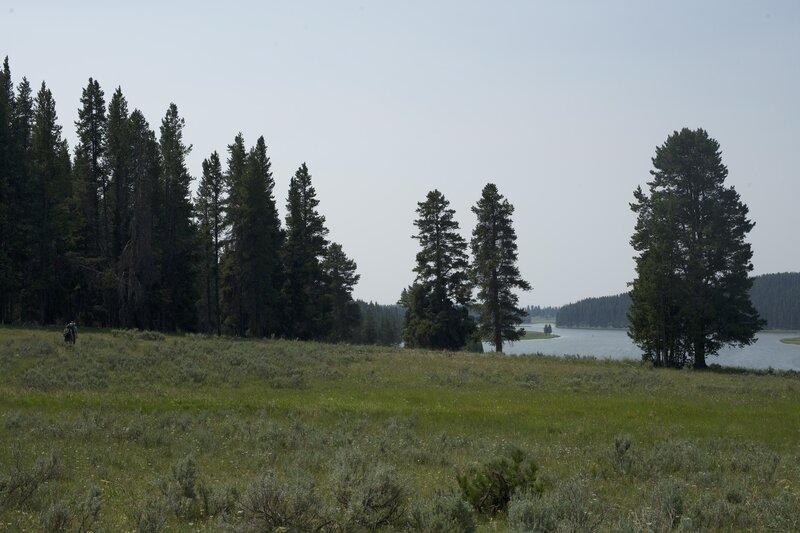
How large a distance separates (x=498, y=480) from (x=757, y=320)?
42.5 metres

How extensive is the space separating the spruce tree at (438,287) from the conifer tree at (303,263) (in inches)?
399

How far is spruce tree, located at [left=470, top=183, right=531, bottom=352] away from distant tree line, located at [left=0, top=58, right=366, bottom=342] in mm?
18506

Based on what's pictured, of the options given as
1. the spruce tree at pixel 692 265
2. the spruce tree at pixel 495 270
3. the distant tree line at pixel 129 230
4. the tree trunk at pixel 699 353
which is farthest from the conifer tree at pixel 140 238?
the tree trunk at pixel 699 353

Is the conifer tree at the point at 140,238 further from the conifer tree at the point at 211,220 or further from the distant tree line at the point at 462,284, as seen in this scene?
the distant tree line at the point at 462,284

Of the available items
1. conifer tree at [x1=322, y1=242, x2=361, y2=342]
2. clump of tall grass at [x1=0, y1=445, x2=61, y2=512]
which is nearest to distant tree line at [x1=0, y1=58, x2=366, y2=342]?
conifer tree at [x1=322, y1=242, x2=361, y2=342]

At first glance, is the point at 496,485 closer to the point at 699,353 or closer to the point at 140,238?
the point at 699,353

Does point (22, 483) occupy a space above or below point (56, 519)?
above

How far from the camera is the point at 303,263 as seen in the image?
2564 inches

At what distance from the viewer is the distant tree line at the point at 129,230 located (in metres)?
47.6

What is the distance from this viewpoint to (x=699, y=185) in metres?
46.0

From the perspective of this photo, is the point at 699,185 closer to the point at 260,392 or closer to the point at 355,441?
the point at 260,392

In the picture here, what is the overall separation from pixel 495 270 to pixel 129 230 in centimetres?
3244

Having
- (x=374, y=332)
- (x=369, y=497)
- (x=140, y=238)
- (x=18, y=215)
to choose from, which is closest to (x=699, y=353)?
(x=369, y=497)

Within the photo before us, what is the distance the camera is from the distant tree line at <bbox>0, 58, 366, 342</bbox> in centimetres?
4756
